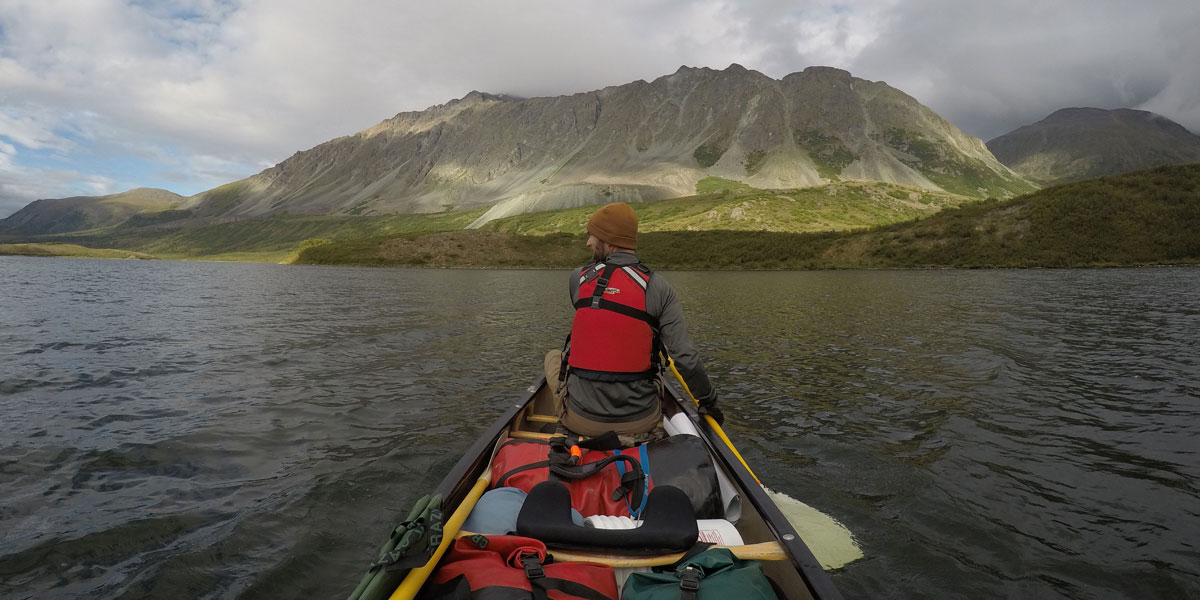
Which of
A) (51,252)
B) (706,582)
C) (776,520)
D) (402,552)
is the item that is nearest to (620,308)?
(776,520)

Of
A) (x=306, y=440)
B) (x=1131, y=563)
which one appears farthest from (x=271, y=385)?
(x=1131, y=563)

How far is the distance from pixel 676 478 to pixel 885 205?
608 feet

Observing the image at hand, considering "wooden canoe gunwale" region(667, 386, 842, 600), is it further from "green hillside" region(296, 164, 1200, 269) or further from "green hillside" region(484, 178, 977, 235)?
"green hillside" region(484, 178, 977, 235)

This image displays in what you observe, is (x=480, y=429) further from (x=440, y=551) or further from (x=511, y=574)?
(x=511, y=574)

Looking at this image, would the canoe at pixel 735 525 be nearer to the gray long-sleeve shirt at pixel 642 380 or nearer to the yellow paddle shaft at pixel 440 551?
the yellow paddle shaft at pixel 440 551

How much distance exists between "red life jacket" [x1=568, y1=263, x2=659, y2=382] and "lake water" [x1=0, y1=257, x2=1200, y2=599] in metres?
3.35

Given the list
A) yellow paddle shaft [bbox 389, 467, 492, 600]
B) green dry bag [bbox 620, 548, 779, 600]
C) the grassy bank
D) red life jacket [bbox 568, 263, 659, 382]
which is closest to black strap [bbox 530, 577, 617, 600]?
green dry bag [bbox 620, 548, 779, 600]

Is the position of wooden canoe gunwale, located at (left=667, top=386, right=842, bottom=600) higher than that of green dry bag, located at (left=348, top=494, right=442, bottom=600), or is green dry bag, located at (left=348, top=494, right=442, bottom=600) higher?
green dry bag, located at (left=348, top=494, right=442, bottom=600)

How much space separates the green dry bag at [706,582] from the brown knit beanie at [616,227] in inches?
150

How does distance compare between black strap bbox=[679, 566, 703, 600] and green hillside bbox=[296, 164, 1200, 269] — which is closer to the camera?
black strap bbox=[679, 566, 703, 600]

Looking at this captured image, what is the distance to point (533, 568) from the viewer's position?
3564 millimetres

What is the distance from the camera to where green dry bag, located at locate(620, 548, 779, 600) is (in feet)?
11.5

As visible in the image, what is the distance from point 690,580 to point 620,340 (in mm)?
3193

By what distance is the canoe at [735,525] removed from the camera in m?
3.64
